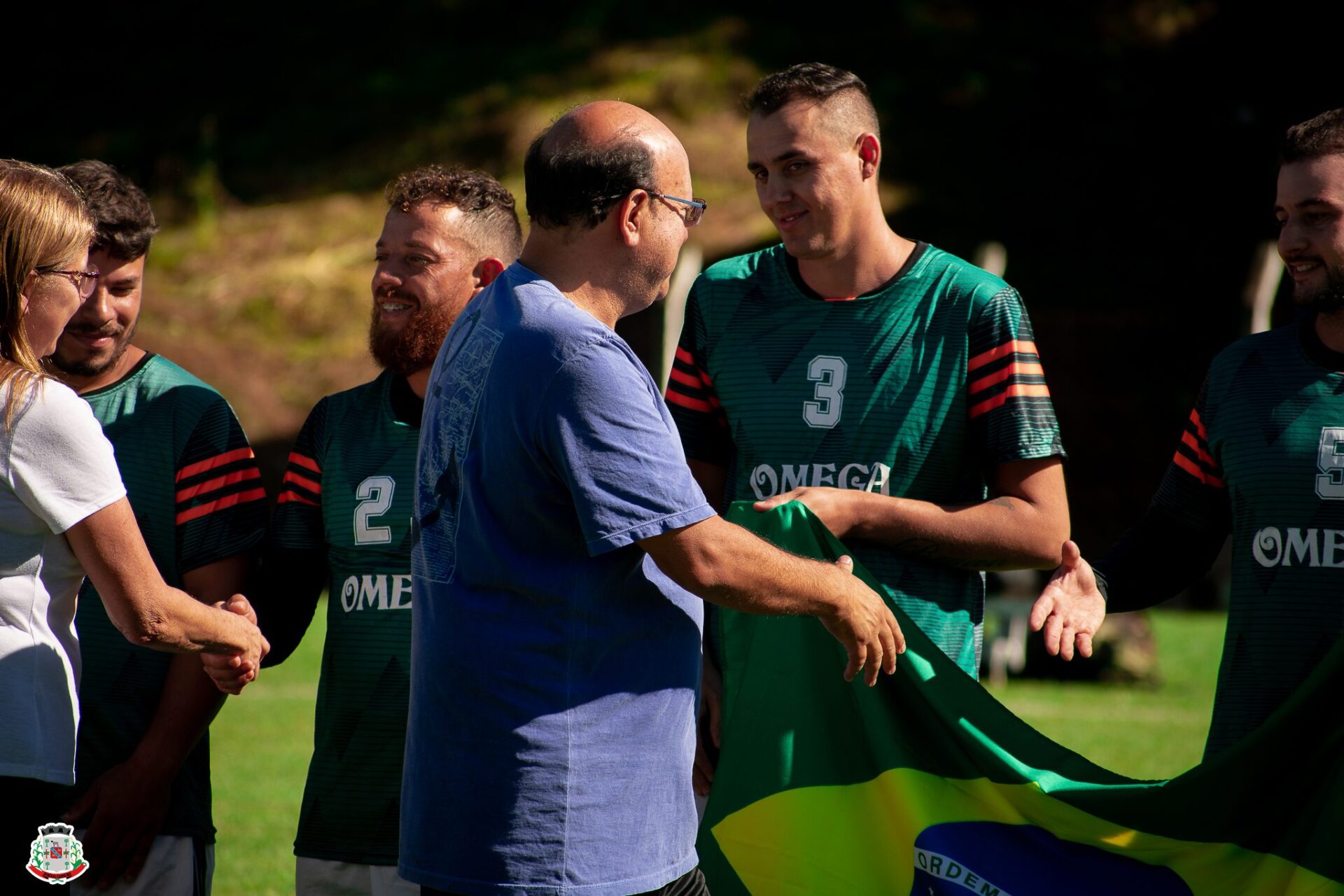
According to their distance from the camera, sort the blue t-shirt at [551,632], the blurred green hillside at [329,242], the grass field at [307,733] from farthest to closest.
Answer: the blurred green hillside at [329,242], the grass field at [307,733], the blue t-shirt at [551,632]

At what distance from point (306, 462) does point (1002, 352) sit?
Answer: 188 centimetres

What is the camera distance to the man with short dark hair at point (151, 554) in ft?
11.8

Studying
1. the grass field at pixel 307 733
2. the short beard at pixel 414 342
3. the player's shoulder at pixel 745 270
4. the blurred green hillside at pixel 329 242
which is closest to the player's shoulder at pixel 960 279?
the player's shoulder at pixel 745 270

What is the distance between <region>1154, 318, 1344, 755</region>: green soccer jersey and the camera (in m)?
3.52

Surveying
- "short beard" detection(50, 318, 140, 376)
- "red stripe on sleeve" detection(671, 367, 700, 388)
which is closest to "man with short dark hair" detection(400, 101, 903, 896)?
"red stripe on sleeve" detection(671, 367, 700, 388)

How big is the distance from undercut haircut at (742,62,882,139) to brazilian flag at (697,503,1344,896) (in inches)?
47.7

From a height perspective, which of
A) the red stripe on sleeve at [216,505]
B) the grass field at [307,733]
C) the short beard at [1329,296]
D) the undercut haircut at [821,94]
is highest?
the undercut haircut at [821,94]

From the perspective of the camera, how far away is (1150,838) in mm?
3359

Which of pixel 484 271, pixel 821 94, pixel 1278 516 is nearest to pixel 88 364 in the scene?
pixel 484 271

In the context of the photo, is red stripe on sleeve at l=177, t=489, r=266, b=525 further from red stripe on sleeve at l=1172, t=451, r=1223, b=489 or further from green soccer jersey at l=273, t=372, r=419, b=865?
red stripe on sleeve at l=1172, t=451, r=1223, b=489

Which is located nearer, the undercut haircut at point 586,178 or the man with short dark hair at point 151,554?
the undercut haircut at point 586,178

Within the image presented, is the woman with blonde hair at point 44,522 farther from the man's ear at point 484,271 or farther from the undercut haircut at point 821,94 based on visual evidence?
the undercut haircut at point 821,94

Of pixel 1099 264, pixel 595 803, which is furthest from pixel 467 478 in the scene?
pixel 1099 264

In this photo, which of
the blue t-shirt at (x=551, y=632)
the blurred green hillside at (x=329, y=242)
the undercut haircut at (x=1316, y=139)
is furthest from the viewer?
the blurred green hillside at (x=329, y=242)
